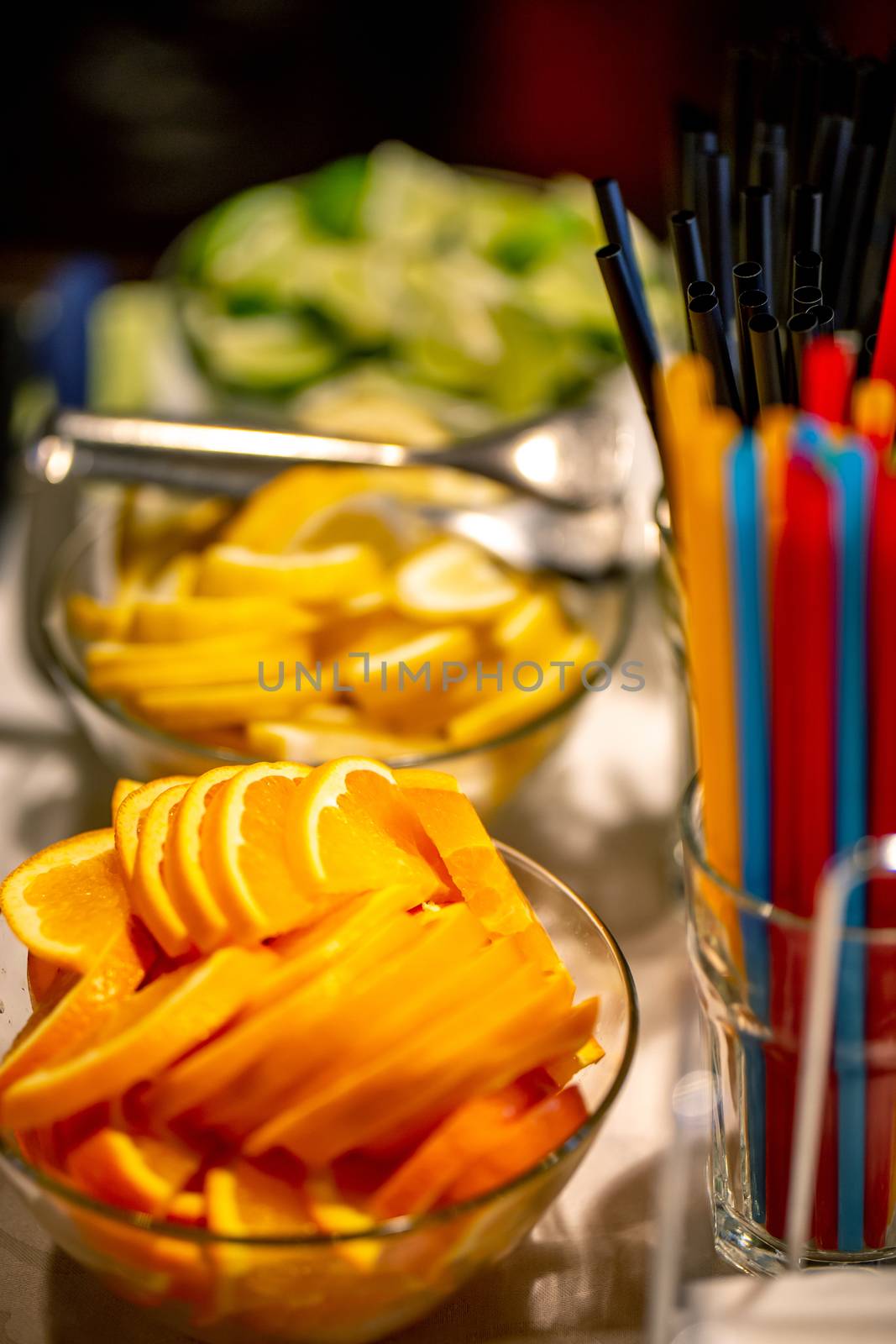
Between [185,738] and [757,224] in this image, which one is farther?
[185,738]

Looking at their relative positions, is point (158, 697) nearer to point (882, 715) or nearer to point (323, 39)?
point (882, 715)

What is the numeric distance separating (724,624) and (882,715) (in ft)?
0.16

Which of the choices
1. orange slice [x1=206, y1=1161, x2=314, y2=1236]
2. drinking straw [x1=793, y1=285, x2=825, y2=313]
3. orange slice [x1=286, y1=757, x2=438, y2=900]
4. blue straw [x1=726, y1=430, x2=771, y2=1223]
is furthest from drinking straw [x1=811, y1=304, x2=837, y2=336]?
orange slice [x1=206, y1=1161, x2=314, y2=1236]

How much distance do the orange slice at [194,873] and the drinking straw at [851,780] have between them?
7.2 inches

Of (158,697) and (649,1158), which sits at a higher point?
(158,697)

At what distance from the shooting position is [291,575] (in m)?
Answer: 0.70

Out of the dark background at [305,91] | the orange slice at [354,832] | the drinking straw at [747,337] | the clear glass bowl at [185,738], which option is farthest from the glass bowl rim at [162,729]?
the dark background at [305,91]

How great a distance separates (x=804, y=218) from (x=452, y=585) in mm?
313

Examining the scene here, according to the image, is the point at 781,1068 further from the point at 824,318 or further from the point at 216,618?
A: the point at 216,618

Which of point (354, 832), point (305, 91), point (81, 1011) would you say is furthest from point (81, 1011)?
point (305, 91)

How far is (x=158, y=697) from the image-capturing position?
0.65 metres

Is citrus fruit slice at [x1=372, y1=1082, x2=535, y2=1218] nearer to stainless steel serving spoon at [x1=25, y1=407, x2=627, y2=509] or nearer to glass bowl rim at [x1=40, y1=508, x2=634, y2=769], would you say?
glass bowl rim at [x1=40, y1=508, x2=634, y2=769]

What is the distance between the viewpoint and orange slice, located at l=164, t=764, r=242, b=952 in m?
0.41

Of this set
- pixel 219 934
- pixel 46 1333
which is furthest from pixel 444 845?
pixel 46 1333
